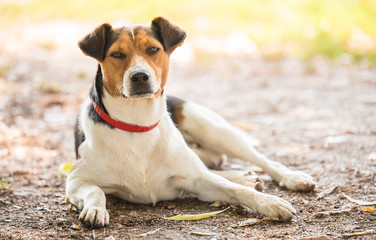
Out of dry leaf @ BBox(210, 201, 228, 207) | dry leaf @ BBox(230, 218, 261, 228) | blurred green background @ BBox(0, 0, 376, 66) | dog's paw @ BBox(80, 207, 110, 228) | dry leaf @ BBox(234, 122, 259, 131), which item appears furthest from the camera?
blurred green background @ BBox(0, 0, 376, 66)

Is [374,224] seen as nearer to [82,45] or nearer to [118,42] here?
[118,42]

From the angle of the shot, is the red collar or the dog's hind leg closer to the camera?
the red collar

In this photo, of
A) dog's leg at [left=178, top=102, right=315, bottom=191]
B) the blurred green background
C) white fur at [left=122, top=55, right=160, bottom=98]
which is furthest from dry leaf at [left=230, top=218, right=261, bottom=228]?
the blurred green background

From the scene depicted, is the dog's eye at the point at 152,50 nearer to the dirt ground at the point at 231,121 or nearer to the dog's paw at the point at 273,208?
the dirt ground at the point at 231,121

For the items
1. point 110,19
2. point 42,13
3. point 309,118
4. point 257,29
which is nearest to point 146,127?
point 309,118

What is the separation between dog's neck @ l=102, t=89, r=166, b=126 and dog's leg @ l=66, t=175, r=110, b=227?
601 millimetres

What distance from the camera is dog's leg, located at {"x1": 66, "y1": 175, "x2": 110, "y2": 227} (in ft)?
10.3

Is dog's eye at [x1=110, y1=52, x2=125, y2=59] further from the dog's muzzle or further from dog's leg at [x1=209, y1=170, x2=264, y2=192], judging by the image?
dog's leg at [x1=209, y1=170, x2=264, y2=192]

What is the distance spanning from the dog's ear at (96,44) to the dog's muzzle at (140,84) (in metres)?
0.41

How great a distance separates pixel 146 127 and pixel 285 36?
10.4 meters

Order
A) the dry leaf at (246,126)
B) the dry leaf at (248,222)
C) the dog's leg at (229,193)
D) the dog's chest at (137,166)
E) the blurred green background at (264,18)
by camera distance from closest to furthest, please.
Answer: the dry leaf at (248,222) → the dog's leg at (229,193) → the dog's chest at (137,166) → the dry leaf at (246,126) → the blurred green background at (264,18)

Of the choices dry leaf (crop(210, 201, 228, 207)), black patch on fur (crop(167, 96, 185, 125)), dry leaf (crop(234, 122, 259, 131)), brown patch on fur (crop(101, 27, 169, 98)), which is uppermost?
brown patch on fur (crop(101, 27, 169, 98))

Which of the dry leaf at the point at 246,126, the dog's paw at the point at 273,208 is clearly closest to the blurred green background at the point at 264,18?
the dry leaf at the point at 246,126

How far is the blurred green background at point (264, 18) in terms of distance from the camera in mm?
12430
